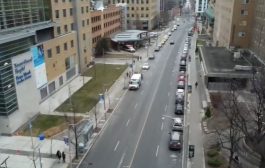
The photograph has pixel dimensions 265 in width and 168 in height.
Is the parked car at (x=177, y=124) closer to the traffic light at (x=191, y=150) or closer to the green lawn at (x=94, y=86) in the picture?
the traffic light at (x=191, y=150)

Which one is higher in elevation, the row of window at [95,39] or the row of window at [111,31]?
the row of window at [111,31]

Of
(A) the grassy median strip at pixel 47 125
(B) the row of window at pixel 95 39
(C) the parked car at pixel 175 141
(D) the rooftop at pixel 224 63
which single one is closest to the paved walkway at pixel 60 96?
(A) the grassy median strip at pixel 47 125

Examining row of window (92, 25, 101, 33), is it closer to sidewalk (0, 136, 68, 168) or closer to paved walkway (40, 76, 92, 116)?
paved walkway (40, 76, 92, 116)

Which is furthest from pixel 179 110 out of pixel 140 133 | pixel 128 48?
pixel 128 48

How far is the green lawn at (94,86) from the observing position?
5203 cm

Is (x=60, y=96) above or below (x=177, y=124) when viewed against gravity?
above

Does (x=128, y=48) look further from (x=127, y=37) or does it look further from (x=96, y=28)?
(x=96, y=28)

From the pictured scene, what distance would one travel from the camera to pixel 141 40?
354ft

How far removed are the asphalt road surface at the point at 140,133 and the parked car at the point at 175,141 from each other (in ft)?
1.94

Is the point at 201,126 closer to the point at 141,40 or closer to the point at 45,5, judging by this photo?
the point at 45,5

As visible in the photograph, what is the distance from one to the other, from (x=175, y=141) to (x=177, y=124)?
571cm

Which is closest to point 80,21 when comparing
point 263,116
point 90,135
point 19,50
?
point 19,50

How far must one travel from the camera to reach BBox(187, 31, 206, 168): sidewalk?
3588cm

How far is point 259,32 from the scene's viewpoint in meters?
69.4
